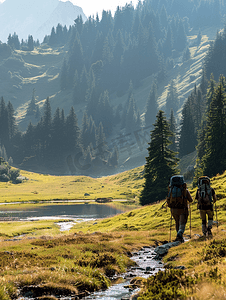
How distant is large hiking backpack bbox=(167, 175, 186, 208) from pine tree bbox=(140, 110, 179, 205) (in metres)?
29.2

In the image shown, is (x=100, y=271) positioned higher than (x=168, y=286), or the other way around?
(x=168, y=286)

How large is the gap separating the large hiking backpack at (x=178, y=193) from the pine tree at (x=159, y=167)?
29218 mm

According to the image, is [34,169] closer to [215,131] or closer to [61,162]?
[61,162]

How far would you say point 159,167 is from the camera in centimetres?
4481

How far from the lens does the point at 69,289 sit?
8758mm

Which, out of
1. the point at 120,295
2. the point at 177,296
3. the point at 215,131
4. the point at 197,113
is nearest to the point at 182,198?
the point at 120,295

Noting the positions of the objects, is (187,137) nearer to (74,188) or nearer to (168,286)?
(74,188)

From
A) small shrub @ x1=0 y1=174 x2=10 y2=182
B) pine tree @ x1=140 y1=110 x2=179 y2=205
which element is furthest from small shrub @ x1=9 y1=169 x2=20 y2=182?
pine tree @ x1=140 y1=110 x2=179 y2=205

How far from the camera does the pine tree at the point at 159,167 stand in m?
44.5

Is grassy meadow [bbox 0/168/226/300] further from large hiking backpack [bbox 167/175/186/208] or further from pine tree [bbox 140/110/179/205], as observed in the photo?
pine tree [bbox 140/110/179/205]

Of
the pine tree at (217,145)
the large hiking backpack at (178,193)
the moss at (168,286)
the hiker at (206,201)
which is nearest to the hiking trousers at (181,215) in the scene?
the large hiking backpack at (178,193)

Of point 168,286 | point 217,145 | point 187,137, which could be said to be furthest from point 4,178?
point 168,286

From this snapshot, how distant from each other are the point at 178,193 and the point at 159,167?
3026 centimetres

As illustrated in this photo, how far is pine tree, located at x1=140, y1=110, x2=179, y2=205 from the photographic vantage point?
4453cm
